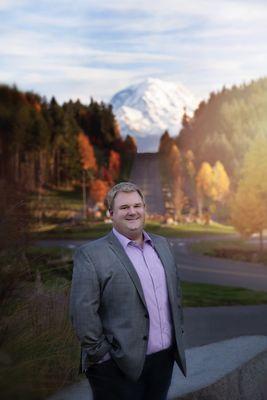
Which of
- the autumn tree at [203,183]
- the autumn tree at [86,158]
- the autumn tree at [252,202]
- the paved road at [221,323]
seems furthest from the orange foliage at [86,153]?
the paved road at [221,323]

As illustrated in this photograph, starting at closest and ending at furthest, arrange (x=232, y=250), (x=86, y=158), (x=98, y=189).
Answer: (x=232, y=250) → (x=98, y=189) → (x=86, y=158)

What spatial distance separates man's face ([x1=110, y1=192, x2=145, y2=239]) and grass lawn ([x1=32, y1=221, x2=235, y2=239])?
16.1m

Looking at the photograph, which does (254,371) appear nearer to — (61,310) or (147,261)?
(61,310)

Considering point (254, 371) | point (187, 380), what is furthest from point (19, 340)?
point (254, 371)

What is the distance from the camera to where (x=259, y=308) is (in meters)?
9.69

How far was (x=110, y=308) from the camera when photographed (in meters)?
2.81

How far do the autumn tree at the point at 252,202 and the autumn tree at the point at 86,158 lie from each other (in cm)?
396

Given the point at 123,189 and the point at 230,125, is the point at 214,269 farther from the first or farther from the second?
the point at 123,189

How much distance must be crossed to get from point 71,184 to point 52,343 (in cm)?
1551

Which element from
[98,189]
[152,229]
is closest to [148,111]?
[98,189]

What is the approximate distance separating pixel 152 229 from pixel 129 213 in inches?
673

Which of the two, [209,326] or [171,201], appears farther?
[171,201]

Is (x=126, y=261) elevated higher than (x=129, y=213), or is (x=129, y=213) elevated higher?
(x=129, y=213)

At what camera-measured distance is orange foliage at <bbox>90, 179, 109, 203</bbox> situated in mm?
19703
